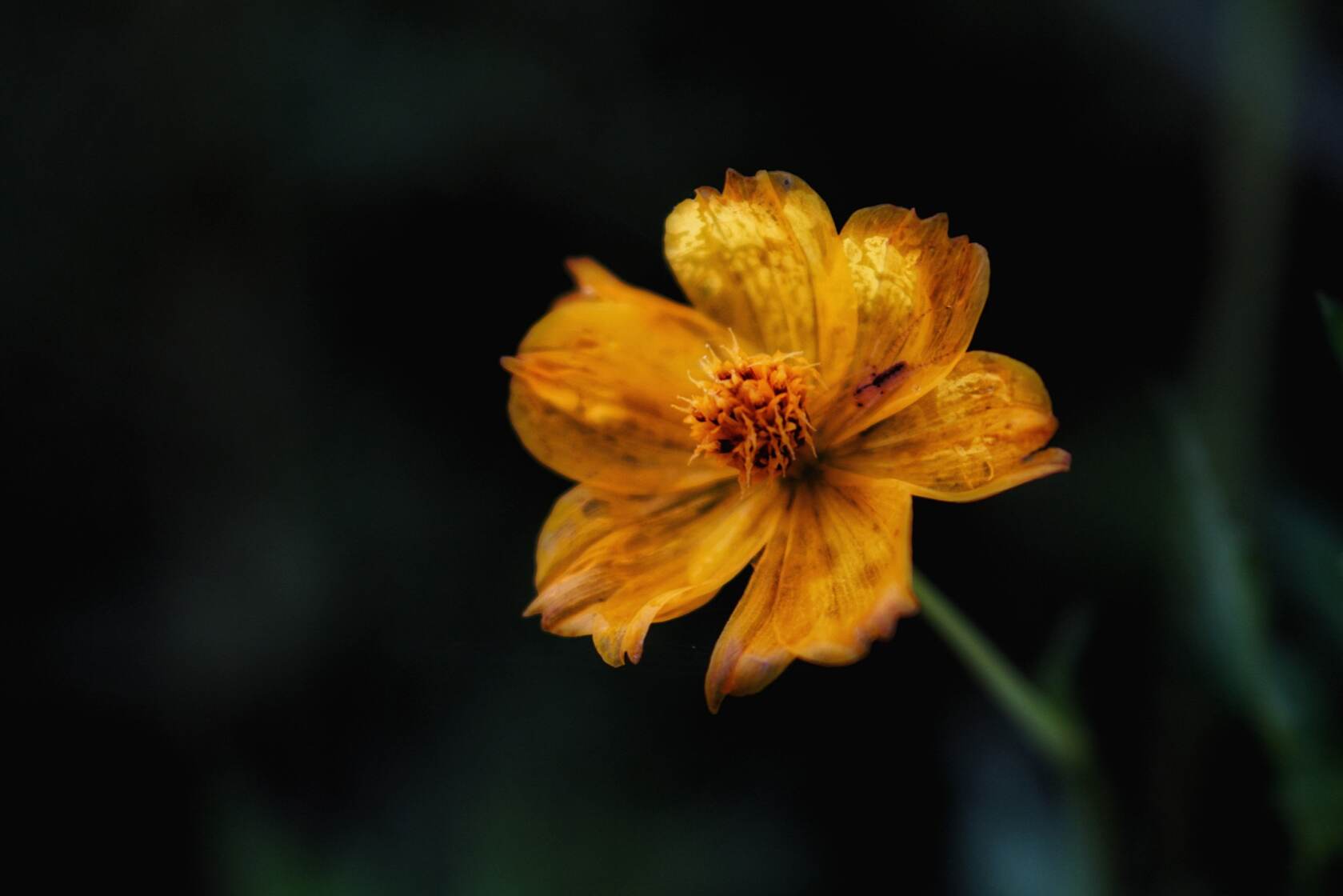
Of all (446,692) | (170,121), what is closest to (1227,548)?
(446,692)

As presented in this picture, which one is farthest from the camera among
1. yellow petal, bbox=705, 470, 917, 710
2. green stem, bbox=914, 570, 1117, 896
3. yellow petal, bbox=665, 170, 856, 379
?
green stem, bbox=914, 570, 1117, 896

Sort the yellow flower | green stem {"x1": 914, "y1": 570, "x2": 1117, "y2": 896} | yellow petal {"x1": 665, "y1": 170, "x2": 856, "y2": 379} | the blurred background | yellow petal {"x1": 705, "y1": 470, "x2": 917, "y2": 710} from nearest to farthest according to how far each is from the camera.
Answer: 1. yellow petal {"x1": 705, "y1": 470, "x2": 917, "y2": 710}
2. the yellow flower
3. yellow petal {"x1": 665, "y1": 170, "x2": 856, "y2": 379}
4. green stem {"x1": 914, "y1": 570, "x2": 1117, "y2": 896}
5. the blurred background

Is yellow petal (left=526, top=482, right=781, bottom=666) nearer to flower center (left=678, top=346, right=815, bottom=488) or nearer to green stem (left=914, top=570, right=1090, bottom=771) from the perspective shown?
flower center (left=678, top=346, right=815, bottom=488)

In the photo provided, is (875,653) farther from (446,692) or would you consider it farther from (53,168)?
(53,168)

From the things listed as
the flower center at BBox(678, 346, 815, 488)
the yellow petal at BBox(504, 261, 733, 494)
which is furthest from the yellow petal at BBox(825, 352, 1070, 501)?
the yellow petal at BBox(504, 261, 733, 494)

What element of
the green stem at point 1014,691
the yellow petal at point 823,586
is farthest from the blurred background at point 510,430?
the yellow petal at point 823,586

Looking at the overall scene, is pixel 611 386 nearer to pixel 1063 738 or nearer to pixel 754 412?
pixel 754 412

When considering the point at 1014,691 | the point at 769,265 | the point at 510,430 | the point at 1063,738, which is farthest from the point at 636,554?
the point at 510,430
